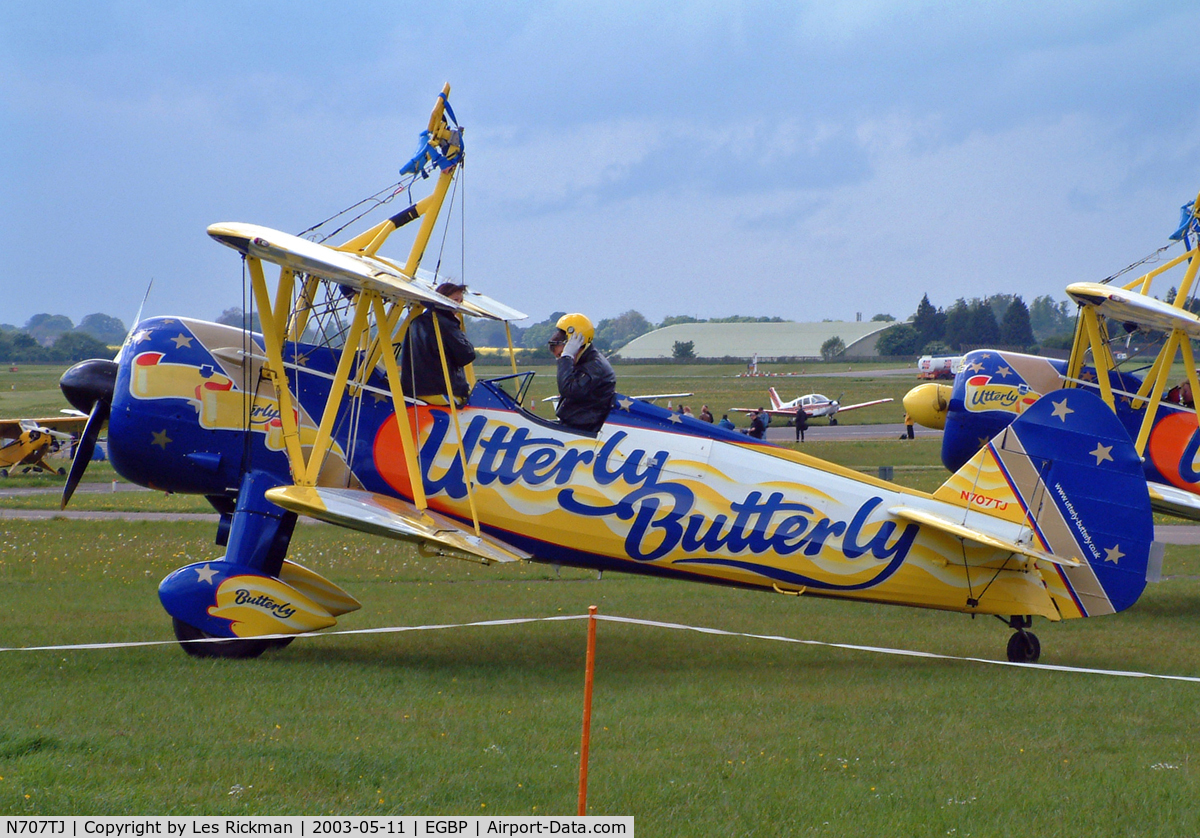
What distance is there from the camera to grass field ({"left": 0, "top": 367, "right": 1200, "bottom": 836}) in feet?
17.1

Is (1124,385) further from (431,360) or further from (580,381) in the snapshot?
(431,360)

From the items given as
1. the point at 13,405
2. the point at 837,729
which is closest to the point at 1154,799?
the point at 837,729

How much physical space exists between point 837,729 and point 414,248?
5.60 metres

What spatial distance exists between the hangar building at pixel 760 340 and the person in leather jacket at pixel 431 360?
10761 centimetres

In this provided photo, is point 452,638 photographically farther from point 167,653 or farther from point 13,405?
point 13,405

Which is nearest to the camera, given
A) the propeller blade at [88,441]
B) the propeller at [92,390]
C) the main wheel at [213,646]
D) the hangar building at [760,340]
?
the main wheel at [213,646]

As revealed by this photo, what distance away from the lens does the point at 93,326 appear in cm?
13200

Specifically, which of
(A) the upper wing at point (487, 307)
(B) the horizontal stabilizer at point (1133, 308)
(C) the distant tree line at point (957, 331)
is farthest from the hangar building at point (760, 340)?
(A) the upper wing at point (487, 307)

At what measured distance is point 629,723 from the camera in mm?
6996

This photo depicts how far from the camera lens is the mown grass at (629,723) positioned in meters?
5.23

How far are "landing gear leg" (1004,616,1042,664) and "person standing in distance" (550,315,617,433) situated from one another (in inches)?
163

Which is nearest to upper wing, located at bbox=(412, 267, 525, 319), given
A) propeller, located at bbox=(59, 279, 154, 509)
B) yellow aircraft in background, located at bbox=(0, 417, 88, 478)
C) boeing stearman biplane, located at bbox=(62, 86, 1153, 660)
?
boeing stearman biplane, located at bbox=(62, 86, 1153, 660)

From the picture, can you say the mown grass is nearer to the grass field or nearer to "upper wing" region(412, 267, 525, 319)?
the grass field

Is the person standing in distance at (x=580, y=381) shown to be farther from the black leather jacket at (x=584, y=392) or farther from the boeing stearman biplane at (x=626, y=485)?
the boeing stearman biplane at (x=626, y=485)
